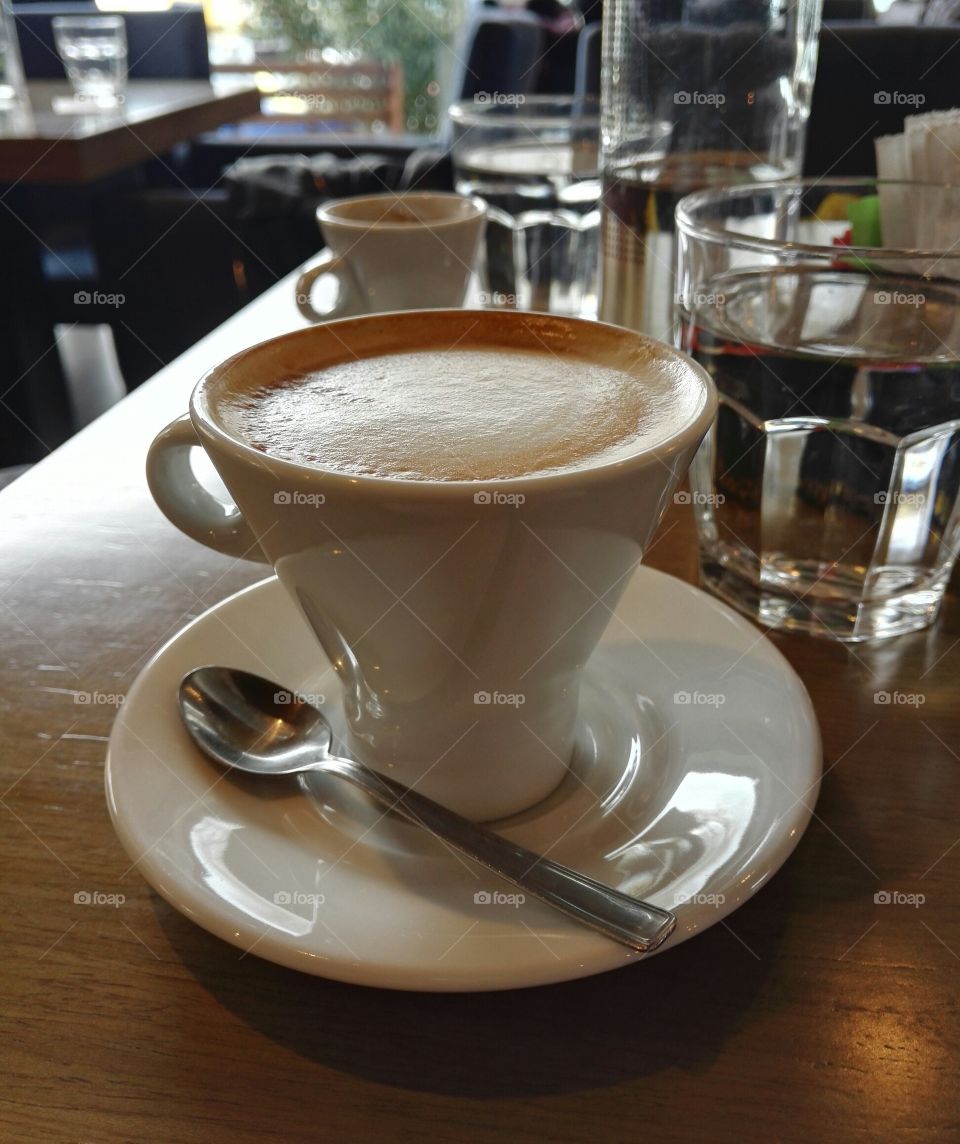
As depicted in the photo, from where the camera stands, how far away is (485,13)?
2832 millimetres

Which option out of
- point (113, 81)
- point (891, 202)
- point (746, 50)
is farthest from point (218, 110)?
point (891, 202)

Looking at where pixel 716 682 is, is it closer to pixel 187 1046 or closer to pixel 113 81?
pixel 187 1046

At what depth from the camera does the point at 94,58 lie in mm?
2371

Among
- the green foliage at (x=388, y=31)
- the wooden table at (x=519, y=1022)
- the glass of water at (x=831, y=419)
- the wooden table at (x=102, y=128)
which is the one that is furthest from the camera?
the green foliage at (x=388, y=31)

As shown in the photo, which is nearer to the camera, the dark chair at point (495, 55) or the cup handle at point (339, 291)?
the cup handle at point (339, 291)

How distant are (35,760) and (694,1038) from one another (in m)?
0.30
